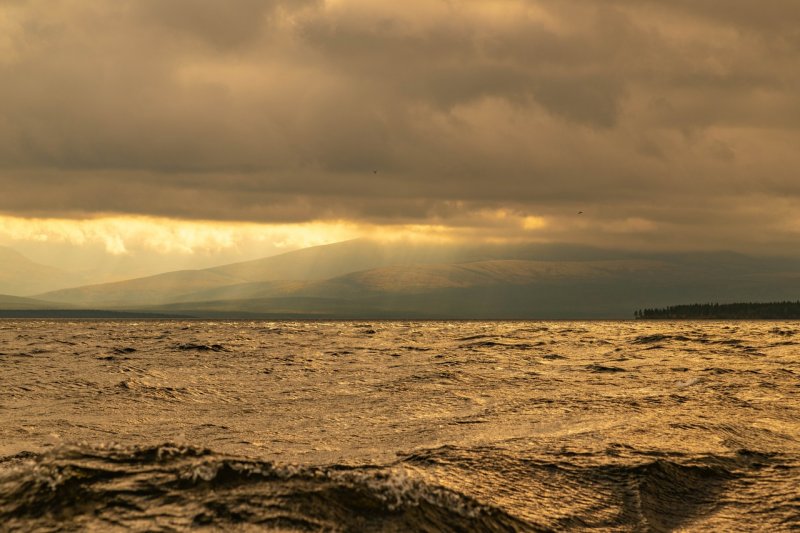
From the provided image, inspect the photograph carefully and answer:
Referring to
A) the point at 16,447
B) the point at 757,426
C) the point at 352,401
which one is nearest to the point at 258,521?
the point at 16,447

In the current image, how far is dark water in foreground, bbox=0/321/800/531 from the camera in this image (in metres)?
11.7

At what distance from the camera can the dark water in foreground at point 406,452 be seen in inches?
461

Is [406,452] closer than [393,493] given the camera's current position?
No

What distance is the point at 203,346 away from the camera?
77562mm

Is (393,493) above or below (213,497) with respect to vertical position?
below

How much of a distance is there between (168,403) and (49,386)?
9.39 m

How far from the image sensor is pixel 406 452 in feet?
61.1

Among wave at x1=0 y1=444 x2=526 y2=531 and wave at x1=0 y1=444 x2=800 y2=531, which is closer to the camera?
wave at x1=0 y1=444 x2=526 y2=531

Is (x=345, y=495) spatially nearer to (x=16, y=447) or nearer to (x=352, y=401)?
(x=16, y=447)

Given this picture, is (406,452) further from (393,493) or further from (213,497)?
(213,497)

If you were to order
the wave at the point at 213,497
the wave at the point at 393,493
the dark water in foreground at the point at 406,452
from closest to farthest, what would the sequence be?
the wave at the point at 213,497, the wave at the point at 393,493, the dark water in foreground at the point at 406,452

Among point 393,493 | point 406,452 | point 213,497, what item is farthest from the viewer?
point 406,452

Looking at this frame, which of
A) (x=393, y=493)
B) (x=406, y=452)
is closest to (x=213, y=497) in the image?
(x=393, y=493)

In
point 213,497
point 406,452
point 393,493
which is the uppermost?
point 213,497
